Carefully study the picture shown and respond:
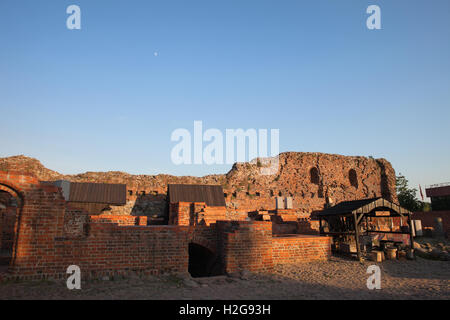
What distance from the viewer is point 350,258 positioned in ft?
35.6

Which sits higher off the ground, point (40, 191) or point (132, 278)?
point (40, 191)

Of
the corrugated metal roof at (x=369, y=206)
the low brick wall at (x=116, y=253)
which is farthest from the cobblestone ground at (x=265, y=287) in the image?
the corrugated metal roof at (x=369, y=206)

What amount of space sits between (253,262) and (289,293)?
7.39ft

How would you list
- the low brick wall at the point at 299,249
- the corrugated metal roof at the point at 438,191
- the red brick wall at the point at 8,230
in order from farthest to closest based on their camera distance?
the corrugated metal roof at the point at 438,191 < the red brick wall at the point at 8,230 < the low brick wall at the point at 299,249

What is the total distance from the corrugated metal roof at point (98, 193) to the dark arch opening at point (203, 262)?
896 centimetres

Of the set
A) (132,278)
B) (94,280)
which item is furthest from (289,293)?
(94,280)

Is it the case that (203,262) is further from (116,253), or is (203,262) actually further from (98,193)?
(98,193)

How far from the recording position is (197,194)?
2066 centimetres

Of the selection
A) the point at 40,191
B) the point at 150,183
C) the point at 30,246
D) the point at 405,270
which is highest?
the point at 150,183

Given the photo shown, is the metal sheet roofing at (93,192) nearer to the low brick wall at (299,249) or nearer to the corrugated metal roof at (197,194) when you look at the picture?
the corrugated metal roof at (197,194)

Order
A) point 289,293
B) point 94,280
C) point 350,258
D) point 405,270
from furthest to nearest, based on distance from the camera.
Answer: point 350,258
point 405,270
point 94,280
point 289,293

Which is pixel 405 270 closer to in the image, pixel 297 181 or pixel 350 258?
pixel 350 258

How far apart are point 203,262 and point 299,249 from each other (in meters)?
3.93

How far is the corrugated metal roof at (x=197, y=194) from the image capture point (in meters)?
20.0
